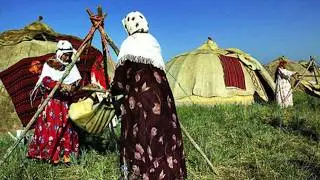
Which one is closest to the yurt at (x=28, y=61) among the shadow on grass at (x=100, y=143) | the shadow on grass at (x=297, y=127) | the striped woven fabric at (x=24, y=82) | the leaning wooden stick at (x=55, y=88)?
the striped woven fabric at (x=24, y=82)

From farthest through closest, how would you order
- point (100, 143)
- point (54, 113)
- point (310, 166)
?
point (100, 143), point (310, 166), point (54, 113)

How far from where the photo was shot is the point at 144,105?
16.9 feet

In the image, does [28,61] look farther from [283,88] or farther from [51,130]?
[283,88]

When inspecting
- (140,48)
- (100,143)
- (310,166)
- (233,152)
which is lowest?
(310,166)

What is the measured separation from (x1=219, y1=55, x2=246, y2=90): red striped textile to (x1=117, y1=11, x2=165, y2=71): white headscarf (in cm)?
1011

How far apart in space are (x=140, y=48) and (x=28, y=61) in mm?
5208

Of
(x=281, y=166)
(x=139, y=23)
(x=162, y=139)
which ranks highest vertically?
(x=139, y=23)

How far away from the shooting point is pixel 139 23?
5.16 m

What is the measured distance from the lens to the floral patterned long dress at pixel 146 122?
16.9 ft

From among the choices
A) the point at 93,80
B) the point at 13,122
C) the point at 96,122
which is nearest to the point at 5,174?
the point at 96,122

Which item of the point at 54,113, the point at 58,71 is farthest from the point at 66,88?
the point at 54,113

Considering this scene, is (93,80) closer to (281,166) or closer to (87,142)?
(87,142)

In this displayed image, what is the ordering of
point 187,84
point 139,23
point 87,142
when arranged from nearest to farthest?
point 139,23 < point 87,142 < point 187,84

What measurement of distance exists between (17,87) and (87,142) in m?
2.60
